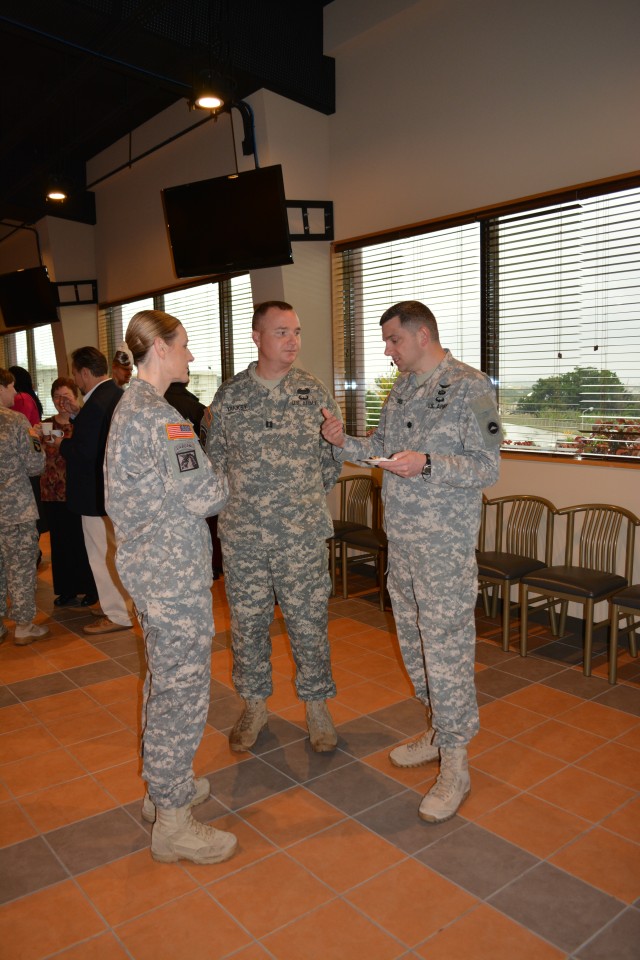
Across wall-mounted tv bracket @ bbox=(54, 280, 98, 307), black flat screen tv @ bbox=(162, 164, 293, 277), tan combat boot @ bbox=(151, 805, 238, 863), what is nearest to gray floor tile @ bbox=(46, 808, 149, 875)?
tan combat boot @ bbox=(151, 805, 238, 863)

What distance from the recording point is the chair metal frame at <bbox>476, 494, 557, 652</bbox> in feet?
13.3

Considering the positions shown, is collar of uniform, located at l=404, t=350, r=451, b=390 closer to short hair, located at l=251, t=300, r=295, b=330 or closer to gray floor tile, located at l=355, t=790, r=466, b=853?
short hair, located at l=251, t=300, r=295, b=330

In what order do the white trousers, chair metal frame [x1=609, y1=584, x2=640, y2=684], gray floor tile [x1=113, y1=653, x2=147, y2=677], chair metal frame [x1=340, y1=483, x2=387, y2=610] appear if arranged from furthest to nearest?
chair metal frame [x1=340, y1=483, x2=387, y2=610] → the white trousers → gray floor tile [x1=113, y1=653, x2=147, y2=677] → chair metal frame [x1=609, y1=584, x2=640, y2=684]

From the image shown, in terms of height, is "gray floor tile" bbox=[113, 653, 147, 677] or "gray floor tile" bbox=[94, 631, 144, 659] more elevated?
"gray floor tile" bbox=[113, 653, 147, 677]

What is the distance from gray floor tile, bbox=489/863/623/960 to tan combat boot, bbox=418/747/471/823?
1.16 feet

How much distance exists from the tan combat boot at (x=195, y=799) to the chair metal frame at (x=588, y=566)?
6.68 ft

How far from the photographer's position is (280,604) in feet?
9.42

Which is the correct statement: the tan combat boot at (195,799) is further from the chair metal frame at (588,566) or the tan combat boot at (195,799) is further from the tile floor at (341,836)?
the chair metal frame at (588,566)

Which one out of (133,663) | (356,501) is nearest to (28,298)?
(356,501)

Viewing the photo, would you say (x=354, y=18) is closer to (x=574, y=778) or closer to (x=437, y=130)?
(x=437, y=130)

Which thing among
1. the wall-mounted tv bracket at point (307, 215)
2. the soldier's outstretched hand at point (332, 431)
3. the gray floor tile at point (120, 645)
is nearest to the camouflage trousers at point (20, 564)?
the gray floor tile at point (120, 645)

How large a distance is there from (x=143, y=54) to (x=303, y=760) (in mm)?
4515

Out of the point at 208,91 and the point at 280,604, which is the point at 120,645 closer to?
the point at 280,604

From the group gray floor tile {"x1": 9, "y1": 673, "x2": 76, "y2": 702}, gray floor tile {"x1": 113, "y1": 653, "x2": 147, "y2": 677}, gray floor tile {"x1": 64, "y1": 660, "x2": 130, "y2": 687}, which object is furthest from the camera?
gray floor tile {"x1": 113, "y1": 653, "x2": 147, "y2": 677}
